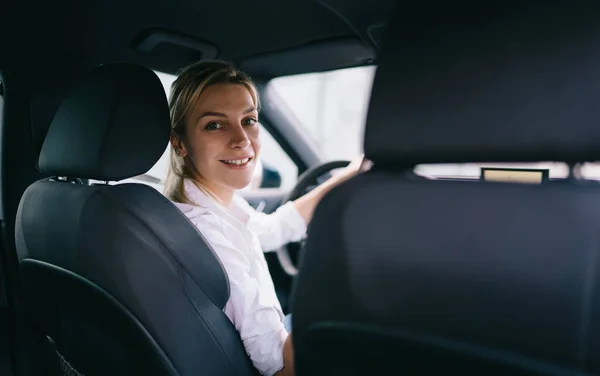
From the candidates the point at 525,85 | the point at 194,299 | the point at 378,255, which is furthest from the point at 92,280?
the point at 525,85

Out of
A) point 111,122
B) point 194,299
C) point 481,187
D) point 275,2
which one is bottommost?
point 194,299

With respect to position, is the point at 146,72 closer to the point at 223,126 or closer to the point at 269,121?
the point at 223,126

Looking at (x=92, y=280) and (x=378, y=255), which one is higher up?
(x=378, y=255)

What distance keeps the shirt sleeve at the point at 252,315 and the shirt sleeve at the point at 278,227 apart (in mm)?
723

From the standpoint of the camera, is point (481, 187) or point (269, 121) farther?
point (269, 121)

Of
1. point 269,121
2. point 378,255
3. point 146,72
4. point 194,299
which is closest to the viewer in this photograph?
point 378,255

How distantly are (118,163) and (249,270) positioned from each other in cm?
46

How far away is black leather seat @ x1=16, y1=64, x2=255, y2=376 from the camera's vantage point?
124 centimetres

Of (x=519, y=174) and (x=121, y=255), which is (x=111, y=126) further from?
(x=519, y=174)

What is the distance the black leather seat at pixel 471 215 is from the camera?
2.28 feet

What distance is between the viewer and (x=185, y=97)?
1.68m

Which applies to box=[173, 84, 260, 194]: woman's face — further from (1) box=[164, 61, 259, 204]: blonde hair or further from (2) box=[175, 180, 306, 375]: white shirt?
(2) box=[175, 180, 306, 375]: white shirt

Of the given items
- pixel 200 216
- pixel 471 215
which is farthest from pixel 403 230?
pixel 200 216

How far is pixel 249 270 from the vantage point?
4.65 ft
